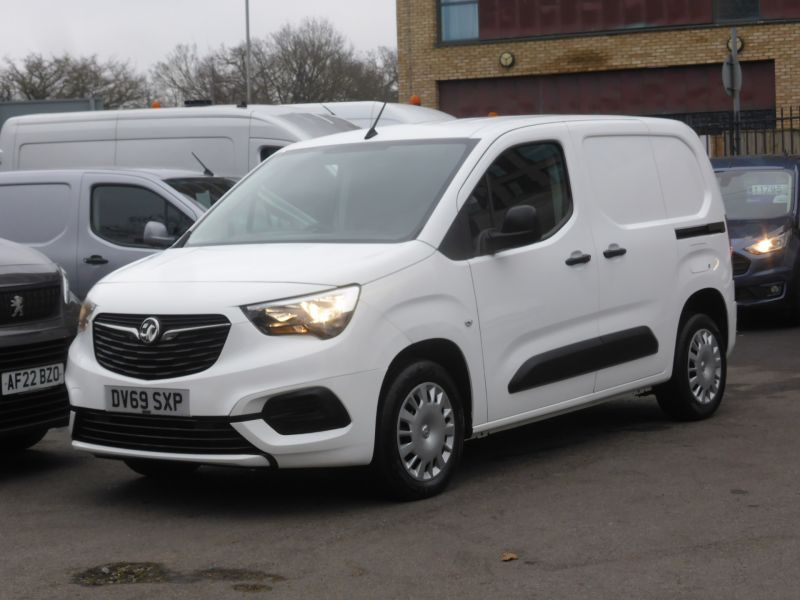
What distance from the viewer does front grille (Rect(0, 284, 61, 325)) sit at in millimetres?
7508

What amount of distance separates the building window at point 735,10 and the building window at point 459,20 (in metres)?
5.97

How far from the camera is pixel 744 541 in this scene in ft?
18.5

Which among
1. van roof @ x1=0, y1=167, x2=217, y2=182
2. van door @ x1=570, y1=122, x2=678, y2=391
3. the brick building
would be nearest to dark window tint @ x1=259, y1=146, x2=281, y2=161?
van roof @ x1=0, y1=167, x2=217, y2=182

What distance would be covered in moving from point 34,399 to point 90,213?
4.06 metres

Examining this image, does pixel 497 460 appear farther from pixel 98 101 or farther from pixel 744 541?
pixel 98 101

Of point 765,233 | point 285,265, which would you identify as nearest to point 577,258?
point 285,265

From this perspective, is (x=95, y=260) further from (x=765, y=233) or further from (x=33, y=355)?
(x=765, y=233)

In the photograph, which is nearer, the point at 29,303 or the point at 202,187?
the point at 29,303

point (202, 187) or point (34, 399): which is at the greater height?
point (202, 187)

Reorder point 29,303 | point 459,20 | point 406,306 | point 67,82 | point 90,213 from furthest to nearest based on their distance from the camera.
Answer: point 67,82
point 459,20
point 90,213
point 29,303
point 406,306

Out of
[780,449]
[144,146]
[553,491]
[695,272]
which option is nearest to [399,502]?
[553,491]

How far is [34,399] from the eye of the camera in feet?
24.6

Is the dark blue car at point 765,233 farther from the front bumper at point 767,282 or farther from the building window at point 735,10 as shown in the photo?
the building window at point 735,10

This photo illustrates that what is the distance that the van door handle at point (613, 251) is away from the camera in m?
7.76
